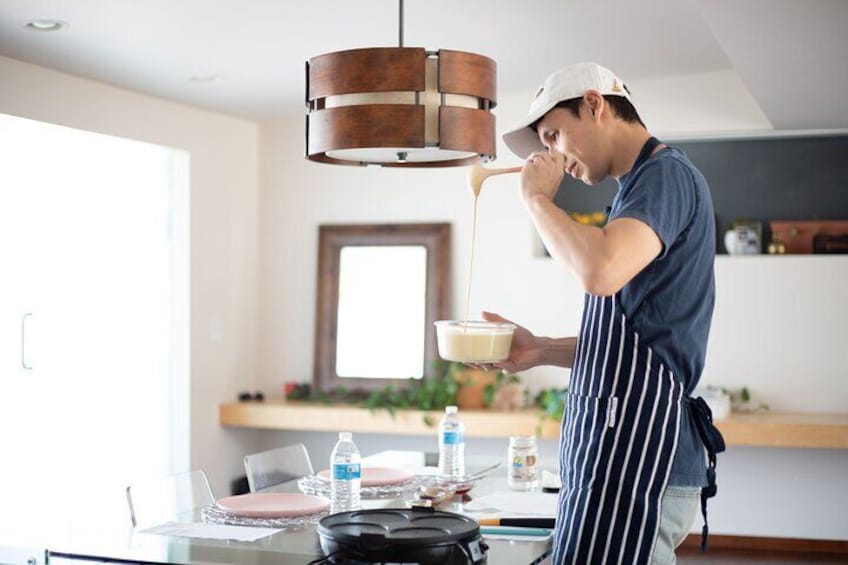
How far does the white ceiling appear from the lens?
382cm

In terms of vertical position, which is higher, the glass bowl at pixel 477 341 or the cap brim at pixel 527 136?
the cap brim at pixel 527 136

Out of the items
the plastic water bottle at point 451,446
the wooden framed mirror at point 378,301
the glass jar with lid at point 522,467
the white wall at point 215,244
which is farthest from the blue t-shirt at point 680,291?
the wooden framed mirror at point 378,301

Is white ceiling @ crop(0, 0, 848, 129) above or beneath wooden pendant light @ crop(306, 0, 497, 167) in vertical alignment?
above

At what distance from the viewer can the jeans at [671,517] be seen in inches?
87.5

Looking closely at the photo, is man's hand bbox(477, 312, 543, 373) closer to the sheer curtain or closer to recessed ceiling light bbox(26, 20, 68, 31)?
recessed ceiling light bbox(26, 20, 68, 31)

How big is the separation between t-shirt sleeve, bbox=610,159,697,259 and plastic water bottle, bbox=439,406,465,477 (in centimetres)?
149

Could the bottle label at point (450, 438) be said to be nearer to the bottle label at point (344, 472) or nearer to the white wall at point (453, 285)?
the bottle label at point (344, 472)

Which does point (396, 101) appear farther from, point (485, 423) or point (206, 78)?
point (485, 423)

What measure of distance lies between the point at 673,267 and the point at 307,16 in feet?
7.98

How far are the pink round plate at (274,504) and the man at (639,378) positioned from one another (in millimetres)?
822

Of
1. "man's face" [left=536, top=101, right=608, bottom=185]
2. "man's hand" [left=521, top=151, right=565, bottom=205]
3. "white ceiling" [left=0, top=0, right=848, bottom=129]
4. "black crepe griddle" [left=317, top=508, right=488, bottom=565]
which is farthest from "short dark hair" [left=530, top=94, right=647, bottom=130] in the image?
"white ceiling" [left=0, top=0, right=848, bottom=129]

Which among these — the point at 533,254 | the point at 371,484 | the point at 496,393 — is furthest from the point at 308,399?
the point at 371,484

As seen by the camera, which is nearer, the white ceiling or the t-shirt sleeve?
the t-shirt sleeve

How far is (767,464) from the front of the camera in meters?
5.78
